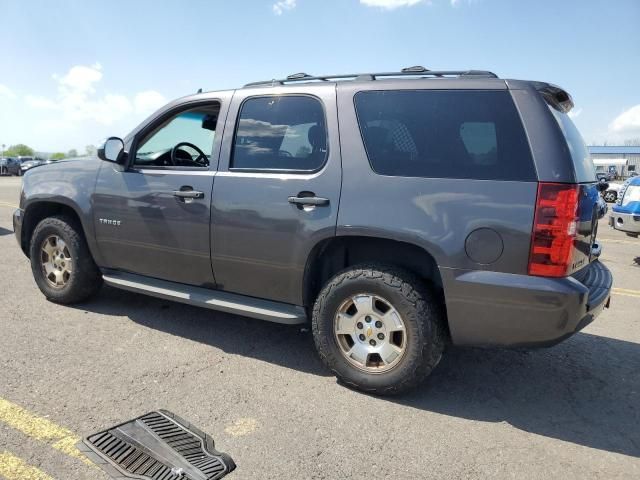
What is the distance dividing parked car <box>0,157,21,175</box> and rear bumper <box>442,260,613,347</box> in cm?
4218

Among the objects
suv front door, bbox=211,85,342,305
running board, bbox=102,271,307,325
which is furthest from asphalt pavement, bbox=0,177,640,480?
suv front door, bbox=211,85,342,305

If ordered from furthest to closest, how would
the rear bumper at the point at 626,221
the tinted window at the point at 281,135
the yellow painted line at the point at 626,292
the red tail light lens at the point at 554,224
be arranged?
the rear bumper at the point at 626,221
the yellow painted line at the point at 626,292
the tinted window at the point at 281,135
the red tail light lens at the point at 554,224

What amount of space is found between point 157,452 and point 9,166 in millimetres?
41823

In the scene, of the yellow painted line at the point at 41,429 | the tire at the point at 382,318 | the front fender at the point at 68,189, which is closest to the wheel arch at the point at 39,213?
the front fender at the point at 68,189

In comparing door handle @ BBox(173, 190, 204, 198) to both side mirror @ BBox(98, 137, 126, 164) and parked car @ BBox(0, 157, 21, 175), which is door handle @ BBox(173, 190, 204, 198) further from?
parked car @ BBox(0, 157, 21, 175)

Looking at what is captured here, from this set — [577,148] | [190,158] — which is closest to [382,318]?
[577,148]

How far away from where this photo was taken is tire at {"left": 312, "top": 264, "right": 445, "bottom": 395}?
3.00 m

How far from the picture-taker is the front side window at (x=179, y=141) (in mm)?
4168

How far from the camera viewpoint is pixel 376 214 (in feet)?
10.0

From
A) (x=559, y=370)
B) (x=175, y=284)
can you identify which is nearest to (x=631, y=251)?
(x=559, y=370)

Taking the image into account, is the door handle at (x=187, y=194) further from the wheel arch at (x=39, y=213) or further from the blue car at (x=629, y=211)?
the blue car at (x=629, y=211)

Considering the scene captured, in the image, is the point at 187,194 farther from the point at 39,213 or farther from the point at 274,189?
the point at 39,213

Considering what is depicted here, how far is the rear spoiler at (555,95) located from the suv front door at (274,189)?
4.12 ft

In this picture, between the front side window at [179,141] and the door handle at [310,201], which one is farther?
the front side window at [179,141]
